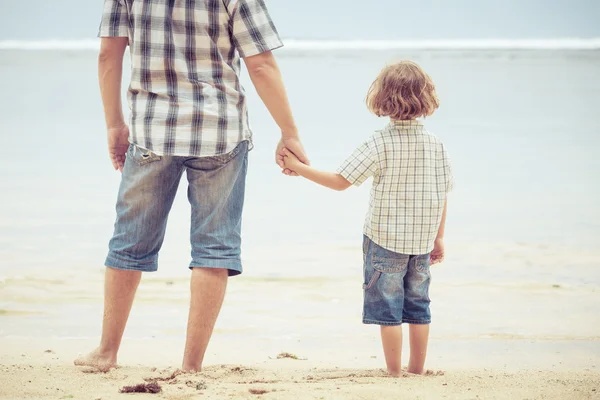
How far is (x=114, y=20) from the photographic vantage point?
9.11 feet

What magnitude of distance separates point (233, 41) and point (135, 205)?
612 mm

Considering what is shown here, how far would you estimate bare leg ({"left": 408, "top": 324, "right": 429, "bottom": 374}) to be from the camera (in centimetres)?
291

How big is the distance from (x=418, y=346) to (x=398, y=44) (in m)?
27.3

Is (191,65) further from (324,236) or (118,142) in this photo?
(324,236)

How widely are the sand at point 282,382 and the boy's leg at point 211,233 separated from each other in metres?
0.16

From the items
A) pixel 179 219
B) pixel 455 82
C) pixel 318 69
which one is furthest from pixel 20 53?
pixel 179 219

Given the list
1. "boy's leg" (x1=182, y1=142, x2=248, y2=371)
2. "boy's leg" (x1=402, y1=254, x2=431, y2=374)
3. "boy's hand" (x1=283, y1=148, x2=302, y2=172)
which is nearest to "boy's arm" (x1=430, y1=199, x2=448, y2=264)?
"boy's leg" (x1=402, y1=254, x2=431, y2=374)

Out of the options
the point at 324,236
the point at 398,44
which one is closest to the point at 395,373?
the point at 324,236

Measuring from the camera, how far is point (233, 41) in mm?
2750

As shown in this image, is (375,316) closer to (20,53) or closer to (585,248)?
(585,248)

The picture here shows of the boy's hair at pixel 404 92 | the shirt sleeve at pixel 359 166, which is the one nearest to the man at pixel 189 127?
the shirt sleeve at pixel 359 166

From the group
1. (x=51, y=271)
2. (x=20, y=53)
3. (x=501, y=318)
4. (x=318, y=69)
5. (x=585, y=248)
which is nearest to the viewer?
(x=501, y=318)

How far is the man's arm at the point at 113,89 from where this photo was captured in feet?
9.26

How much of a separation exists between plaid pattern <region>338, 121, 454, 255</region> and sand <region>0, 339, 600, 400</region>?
0.45 m
